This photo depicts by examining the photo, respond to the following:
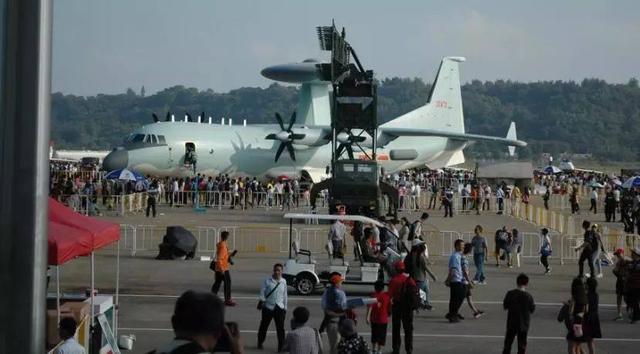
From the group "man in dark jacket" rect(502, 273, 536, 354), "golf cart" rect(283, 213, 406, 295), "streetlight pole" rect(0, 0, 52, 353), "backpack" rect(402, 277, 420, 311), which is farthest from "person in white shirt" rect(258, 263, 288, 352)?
"streetlight pole" rect(0, 0, 52, 353)

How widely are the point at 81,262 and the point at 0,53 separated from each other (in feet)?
72.1

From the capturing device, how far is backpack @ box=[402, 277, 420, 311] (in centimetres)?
1444

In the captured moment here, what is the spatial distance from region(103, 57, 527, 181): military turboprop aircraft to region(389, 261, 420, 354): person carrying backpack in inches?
1141

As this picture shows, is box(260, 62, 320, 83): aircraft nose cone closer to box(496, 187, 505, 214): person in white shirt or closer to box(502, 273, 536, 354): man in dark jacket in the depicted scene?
box(496, 187, 505, 214): person in white shirt

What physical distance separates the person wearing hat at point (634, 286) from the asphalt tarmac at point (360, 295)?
31 centimetres

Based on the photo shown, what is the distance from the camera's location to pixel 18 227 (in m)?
4.36

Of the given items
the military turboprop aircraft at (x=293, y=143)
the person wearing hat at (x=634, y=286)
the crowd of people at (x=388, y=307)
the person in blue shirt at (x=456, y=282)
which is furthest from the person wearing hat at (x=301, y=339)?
the military turboprop aircraft at (x=293, y=143)

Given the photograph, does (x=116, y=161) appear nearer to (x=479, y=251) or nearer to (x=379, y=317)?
(x=479, y=251)

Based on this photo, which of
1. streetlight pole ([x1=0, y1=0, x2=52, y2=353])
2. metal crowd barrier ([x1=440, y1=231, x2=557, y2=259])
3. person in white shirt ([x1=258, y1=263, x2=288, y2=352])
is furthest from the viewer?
metal crowd barrier ([x1=440, y1=231, x2=557, y2=259])

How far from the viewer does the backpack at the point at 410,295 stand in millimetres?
14438

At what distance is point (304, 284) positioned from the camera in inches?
776

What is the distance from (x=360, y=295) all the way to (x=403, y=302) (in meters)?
5.54

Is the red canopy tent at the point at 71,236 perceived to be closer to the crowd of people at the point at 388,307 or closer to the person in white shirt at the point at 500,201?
the crowd of people at the point at 388,307

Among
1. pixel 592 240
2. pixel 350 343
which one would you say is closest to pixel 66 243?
pixel 350 343
